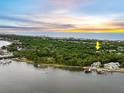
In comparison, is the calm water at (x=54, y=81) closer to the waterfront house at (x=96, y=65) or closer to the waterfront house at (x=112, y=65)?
the waterfront house at (x=112, y=65)

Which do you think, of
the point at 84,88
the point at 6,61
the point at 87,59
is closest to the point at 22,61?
the point at 6,61

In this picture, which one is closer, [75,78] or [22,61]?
[75,78]

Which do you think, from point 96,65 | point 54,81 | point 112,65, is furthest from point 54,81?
point 112,65

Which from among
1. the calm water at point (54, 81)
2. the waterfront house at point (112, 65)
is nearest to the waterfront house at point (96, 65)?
the waterfront house at point (112, 65)

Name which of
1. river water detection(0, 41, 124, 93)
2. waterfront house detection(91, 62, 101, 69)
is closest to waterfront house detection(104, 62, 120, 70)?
waterfront house detection(91, 62, 101, 69)

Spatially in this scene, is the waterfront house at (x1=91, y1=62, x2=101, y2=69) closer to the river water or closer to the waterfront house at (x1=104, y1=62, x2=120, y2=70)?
the waterfront house at (x1=104, y1=62, x2=120, y2=70)

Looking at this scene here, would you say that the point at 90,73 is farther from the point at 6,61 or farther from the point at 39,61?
the point at 6,61

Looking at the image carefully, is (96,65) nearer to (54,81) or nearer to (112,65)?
(112,65)

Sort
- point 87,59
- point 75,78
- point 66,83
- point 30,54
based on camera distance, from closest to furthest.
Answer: point 66,83 < point 75,78 < point 87,59 < point 30,54

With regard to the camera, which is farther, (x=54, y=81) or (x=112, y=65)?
(x=112, y=65)
